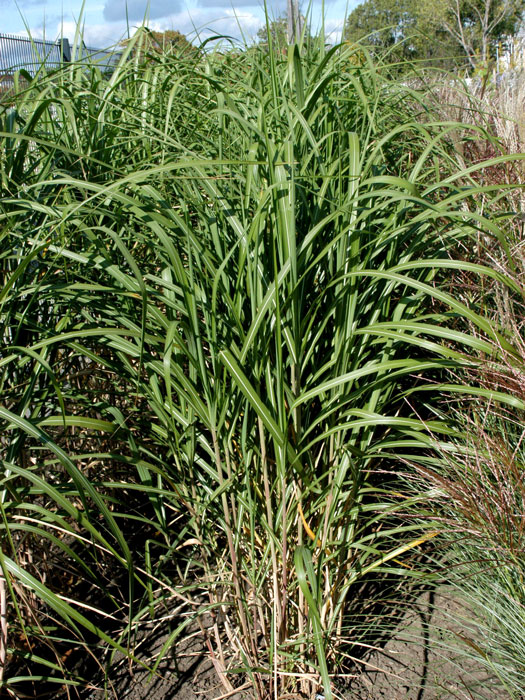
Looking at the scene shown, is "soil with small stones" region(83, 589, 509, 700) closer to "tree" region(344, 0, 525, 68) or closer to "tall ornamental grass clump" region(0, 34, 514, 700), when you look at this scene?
"tall ornamental grass clump" region(0, 34, 514, 700)

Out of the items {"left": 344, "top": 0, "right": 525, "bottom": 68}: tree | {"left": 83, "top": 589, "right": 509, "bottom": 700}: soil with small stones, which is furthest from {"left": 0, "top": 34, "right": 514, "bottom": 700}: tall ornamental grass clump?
{"left": 344, "top": 0, "right": 525, "bottom": 68}: tree

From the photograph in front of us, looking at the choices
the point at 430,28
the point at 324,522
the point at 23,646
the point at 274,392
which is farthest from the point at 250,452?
the point at 430,28

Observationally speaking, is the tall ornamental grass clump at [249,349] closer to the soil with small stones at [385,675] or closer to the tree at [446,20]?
the soil with small stones at [385,675]

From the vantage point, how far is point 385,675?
4.94 ft

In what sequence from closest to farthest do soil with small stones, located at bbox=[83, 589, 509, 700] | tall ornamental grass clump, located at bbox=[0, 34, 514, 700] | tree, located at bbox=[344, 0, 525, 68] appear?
tall ornamental grass clump, located at bbox=[0, 34, 514, 700], soil with small stones, located at bbox=[83, 589, 509, 700], tree, located at bbox=[344, 0, 525, 68]

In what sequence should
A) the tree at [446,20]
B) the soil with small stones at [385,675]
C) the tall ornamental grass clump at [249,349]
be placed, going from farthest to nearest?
1. the tree at [446,20]
2. the soil with small stones at [385,675]
3. the tall ornamental grass clump at [249,349]

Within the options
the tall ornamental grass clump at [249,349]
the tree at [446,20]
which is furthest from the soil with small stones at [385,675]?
the tree at [446,20]

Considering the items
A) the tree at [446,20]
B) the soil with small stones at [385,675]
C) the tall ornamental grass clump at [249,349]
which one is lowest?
the soil with small stones at [385,675]

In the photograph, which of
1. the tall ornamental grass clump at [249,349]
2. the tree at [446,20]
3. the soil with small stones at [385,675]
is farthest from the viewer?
the tree at [446,20]

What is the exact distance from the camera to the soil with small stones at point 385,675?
1425mm

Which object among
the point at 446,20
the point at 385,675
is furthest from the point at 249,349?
the point at 446,20

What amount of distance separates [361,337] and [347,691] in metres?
0.90

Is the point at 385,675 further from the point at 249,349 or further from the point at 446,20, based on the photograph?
the point at 446,20

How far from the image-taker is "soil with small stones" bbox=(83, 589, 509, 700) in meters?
1.42
